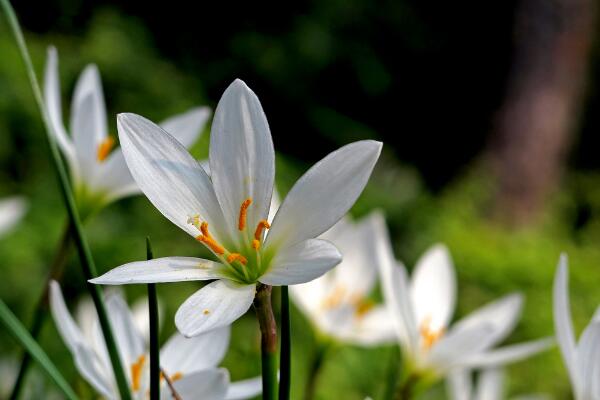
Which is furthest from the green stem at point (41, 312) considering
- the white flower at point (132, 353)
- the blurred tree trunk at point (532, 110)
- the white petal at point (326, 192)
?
the blurred tree trunk at point (532, 110)

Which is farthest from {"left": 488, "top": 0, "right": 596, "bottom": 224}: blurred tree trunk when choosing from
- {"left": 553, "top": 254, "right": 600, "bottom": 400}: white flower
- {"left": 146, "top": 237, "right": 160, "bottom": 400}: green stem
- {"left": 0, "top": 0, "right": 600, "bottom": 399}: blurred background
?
{"left": 146, "top": 237, "right": 160, "bottom": 400}: green stem

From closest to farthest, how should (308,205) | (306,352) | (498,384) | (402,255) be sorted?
1. (308,205)
2. (498,384)
3. (306,352)
4. (402,255)

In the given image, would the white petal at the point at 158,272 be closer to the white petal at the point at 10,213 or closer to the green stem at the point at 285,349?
the green stem at the point at 285,349

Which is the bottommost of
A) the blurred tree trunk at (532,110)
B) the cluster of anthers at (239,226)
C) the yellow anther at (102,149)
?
the blurred tree trunk at (532,110)

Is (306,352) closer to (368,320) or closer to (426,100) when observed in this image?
(368,320)

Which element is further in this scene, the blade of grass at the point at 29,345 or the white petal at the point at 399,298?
the white petal at the point at 399,298

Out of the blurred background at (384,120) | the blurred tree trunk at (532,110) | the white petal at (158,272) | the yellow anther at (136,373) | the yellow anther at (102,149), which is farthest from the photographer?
the blurred tree trunk at (532,110)

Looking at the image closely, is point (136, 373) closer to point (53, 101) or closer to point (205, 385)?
point (205, 385)

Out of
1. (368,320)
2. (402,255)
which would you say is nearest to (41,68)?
(402,255)
